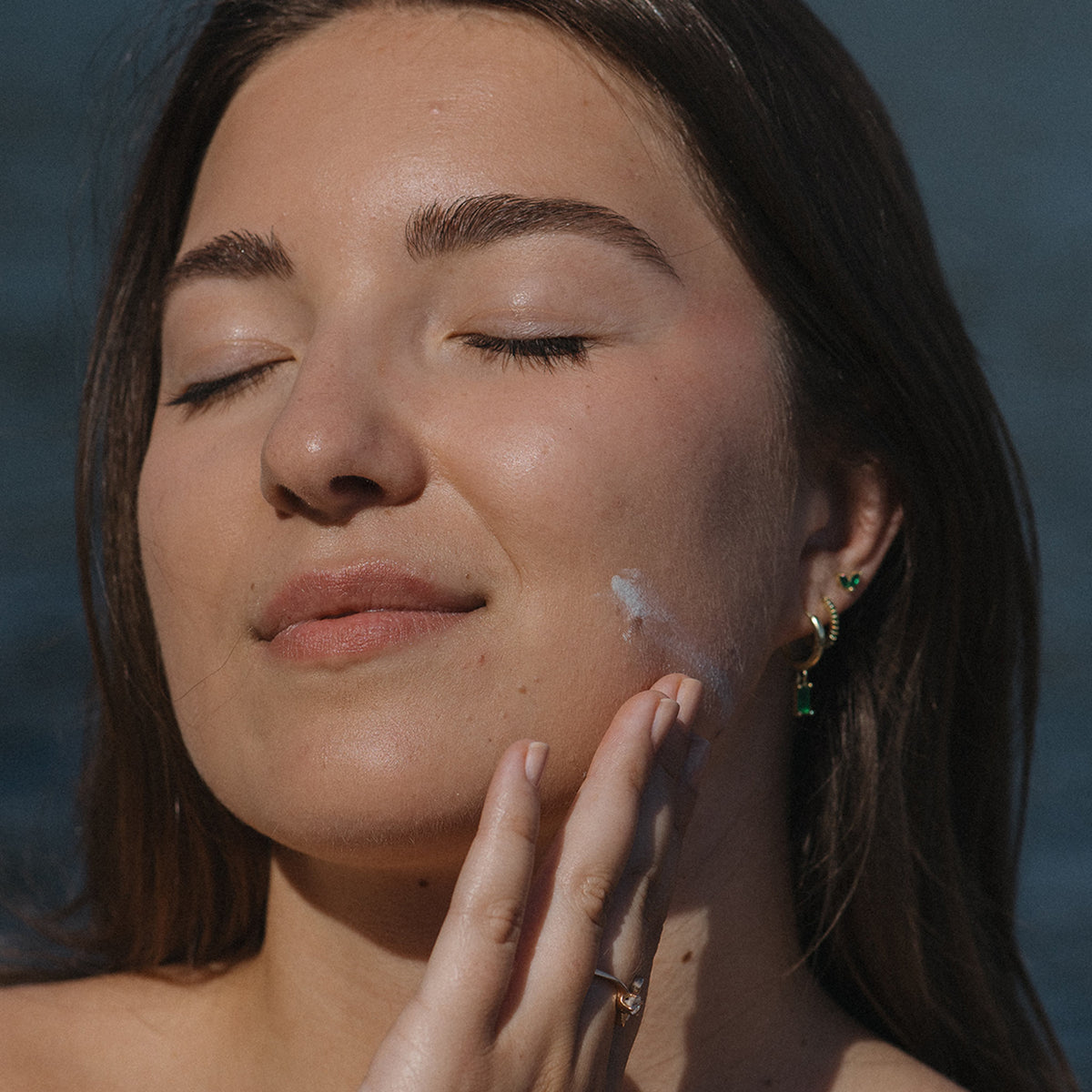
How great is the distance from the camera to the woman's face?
1999mm

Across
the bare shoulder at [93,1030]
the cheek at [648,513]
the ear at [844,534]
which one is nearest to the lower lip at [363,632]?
the cheek at [648,513]

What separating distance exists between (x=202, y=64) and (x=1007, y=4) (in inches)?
135

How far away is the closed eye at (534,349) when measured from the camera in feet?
6.97

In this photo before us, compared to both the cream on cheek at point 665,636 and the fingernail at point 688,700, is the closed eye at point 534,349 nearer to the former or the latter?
the cream on cheek at point 665,636

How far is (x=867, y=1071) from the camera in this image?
249cm

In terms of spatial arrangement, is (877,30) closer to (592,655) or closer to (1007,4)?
(1007,4)

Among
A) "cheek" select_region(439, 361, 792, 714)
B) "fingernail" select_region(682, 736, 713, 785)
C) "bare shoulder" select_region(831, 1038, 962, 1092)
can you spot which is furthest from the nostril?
"bare shoulder" select_region(831, 1038, 962, 1092)

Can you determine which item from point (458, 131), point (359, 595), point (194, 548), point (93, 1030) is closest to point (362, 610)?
point (359, 595)

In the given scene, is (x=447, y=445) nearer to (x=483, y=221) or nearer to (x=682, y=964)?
(x=483, y=221)

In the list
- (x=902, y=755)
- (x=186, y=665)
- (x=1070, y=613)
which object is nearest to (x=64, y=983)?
(x=186, y=665)

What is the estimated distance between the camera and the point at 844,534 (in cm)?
252

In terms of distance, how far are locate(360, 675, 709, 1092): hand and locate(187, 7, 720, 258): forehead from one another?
2.54 feet

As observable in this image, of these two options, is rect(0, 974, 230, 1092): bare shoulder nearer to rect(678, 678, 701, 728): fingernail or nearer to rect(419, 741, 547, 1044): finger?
rect(419, 741, 547, 1044): finger

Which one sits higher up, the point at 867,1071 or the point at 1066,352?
the point at 1066,352
